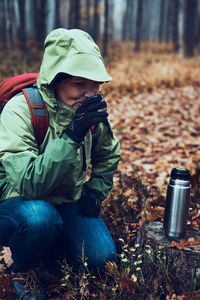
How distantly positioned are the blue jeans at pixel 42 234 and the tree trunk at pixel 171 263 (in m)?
0.34

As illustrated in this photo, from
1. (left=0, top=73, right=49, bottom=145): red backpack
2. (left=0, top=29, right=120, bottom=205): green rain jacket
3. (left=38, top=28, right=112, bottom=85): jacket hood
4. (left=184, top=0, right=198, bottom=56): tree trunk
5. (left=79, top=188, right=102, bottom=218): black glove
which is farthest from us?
(left=184, top=0, right=198, bottom=56): tree trunk

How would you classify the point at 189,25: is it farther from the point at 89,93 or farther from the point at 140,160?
the point at 89,93

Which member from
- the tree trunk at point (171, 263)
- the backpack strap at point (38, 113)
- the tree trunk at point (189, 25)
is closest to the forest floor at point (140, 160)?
the tree trunk at point (171, 263)

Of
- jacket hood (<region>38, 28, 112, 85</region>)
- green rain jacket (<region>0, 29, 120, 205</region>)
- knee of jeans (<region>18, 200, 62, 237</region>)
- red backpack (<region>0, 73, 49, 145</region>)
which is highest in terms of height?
jacket hood (<region>38, 28, 112, 85</region>)

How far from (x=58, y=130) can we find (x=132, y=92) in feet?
24.6

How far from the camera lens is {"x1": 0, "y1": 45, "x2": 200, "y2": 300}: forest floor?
230 centimetres

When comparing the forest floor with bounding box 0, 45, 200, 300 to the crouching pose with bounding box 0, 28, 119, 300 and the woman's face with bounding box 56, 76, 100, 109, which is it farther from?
the woman's face with bounding box 56, 76, 100, 109

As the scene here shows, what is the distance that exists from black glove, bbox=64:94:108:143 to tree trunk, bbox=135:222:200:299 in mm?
876

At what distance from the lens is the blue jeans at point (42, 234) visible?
2193 mm

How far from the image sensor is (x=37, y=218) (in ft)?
7.16

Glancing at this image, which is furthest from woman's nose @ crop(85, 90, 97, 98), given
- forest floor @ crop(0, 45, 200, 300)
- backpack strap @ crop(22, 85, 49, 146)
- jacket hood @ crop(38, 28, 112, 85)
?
forest floor @ crop(0, 45, 200, 300)

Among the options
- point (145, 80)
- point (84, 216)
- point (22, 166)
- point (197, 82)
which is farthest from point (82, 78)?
point (197, 82)

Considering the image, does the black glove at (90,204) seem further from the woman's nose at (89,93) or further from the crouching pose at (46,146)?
the woman's nose at (89,93)

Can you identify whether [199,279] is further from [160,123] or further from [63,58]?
[160,123]
